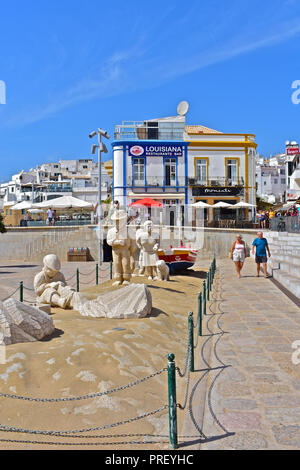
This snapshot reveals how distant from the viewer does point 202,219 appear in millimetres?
36125

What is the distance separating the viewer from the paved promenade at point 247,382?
429cm

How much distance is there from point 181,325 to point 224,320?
0.89 m

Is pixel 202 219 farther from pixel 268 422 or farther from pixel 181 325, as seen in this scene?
pixel 268 422

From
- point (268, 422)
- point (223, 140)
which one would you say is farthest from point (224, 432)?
point (223, 140)

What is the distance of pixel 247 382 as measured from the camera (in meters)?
5.66

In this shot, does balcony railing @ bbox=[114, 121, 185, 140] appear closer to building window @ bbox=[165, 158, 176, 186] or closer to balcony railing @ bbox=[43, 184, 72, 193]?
building window @ bbox=[165, 158, 176, 186]

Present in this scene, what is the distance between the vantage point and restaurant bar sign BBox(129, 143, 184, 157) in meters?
37.2

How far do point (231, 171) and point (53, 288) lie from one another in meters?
30.1

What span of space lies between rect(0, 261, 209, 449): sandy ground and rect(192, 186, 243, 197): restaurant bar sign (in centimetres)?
2962

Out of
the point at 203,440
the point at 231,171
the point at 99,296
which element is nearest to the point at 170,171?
the point at 231,171

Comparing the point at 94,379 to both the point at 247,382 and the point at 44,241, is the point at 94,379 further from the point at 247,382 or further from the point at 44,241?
the point at 44,241

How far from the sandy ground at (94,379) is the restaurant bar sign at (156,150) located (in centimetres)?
2975

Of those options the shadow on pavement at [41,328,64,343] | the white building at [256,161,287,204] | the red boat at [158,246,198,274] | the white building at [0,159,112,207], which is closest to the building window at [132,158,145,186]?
the white building at [0,159,112,207]

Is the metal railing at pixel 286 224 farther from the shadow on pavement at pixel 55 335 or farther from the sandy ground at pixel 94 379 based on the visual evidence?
the shadow on pavement at pixel 55 335
